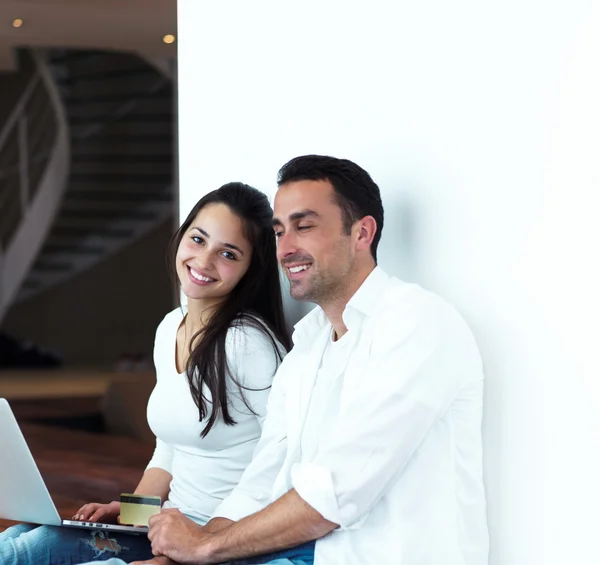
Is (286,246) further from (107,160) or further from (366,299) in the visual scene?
(107,160)

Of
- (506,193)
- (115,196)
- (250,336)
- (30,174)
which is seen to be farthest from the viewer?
(115,196)

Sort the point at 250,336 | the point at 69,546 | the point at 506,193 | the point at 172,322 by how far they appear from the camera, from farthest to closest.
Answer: the point at 172,322 < the point at 250,336 < the point at 69,546 < the point at 506,193

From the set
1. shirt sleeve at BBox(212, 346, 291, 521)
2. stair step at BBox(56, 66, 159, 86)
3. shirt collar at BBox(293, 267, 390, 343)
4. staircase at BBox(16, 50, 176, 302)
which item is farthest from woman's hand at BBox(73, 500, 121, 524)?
stair step at BBox(56, 66, 159, 86)

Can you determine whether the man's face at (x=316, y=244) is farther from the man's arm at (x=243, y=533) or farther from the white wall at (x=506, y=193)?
the man's arm at (x=243, y=533)

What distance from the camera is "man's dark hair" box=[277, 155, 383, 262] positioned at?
1971 millimetres

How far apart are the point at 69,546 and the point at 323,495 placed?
760 millimetres

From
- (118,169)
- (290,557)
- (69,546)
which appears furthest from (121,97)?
(290,557)

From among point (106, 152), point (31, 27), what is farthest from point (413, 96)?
point (106, 152)

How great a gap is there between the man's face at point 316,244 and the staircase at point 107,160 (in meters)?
11.6

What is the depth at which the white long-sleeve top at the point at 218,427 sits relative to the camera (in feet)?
7.57

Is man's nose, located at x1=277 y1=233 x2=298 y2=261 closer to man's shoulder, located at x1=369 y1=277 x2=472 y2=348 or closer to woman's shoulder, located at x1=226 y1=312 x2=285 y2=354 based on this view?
man's shoulder, located at x1=369 y1=277 x2=472 y2=348

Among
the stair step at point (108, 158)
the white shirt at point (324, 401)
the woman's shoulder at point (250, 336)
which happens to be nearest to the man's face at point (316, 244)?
the white shirt at point (324, 401)

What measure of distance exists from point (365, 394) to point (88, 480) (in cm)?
433

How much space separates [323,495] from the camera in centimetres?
175
